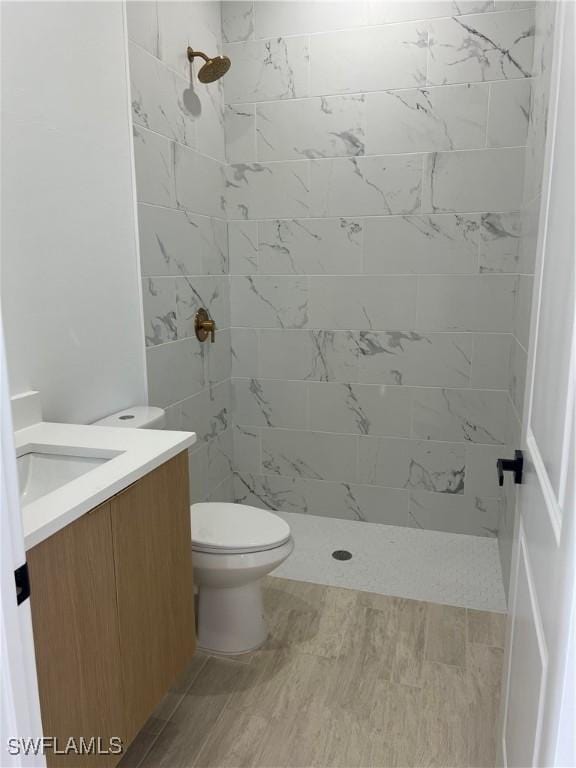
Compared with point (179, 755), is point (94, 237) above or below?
above

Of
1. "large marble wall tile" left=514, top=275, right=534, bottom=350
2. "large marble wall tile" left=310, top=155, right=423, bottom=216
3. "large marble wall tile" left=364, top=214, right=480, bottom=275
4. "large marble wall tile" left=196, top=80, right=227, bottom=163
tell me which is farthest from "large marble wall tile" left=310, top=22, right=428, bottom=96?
"large marble wall tile" left=514, top=275, right=534, bottom=350

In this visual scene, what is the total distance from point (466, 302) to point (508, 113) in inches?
33.3

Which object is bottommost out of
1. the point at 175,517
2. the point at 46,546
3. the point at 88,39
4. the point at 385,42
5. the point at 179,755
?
the point at 179,755

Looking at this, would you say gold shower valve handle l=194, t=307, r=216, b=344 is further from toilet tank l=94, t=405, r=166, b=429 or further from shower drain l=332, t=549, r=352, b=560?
shower drain l=332, t=549, r=352, b=560

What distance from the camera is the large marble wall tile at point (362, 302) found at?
110 inches

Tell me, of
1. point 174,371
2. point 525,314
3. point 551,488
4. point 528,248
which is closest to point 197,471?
point 174,371

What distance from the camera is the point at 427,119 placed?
103 inches

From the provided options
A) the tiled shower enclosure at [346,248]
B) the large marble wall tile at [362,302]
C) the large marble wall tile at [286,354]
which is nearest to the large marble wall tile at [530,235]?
the tiled shower enclosure at [346,248]

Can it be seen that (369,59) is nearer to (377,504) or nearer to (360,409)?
(360,409)

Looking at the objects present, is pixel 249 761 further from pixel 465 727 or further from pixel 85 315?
pixel 85 315

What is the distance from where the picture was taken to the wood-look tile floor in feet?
5.33

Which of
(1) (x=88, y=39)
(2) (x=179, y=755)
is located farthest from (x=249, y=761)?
(1) (x=88, y=39)

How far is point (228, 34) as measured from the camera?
281cm

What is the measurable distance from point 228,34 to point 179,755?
3049 mm
